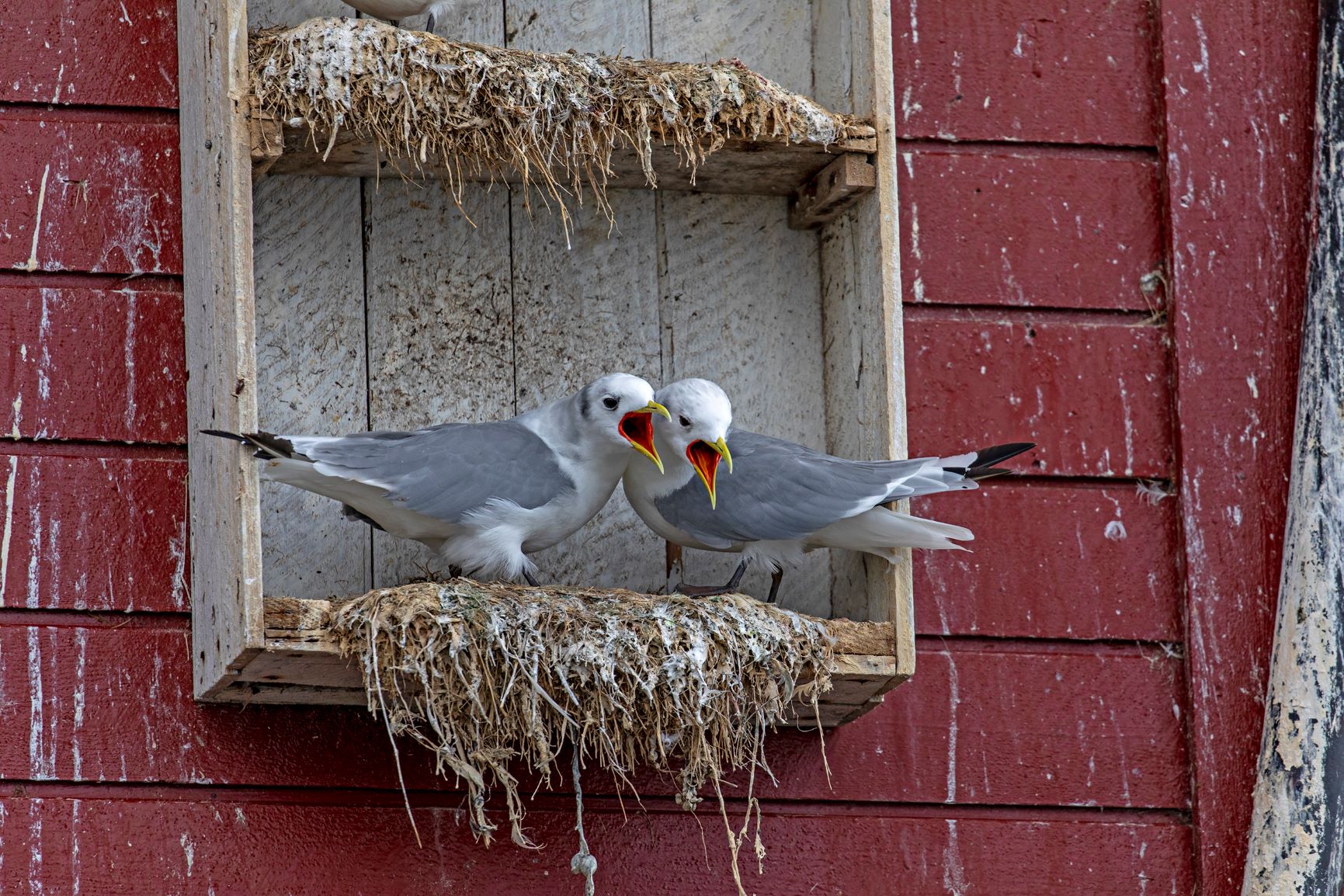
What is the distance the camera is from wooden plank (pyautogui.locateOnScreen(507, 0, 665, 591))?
3.34 m

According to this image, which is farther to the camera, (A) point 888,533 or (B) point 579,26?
(B) point 579,26

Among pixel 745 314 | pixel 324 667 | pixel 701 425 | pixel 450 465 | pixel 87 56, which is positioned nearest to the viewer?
pixel 324 667

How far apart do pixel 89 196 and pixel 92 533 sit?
0.58 metres

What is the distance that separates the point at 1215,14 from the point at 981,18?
44 cm

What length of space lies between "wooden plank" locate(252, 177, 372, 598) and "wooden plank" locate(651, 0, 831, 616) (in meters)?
0.55

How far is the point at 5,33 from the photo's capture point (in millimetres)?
3289

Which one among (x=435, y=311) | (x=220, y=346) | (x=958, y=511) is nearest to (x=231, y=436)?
(x=220, y=346)

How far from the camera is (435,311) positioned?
331 centimetres

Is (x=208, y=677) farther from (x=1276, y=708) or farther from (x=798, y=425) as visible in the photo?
(x=1276, y=708)

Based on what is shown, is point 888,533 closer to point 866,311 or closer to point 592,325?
point 866,311

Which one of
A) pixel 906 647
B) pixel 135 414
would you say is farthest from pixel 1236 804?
pixel 135 414

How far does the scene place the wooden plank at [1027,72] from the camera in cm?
354

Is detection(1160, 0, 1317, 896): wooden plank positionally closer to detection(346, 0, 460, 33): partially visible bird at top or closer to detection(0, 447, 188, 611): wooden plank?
detection(346, 0, 460, 33): partially visible bird at top

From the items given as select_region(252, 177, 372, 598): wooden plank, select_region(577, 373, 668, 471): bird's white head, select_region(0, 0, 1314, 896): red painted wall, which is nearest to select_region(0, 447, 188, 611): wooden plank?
select_region(0, 0, 1314, 896): red painted wall
